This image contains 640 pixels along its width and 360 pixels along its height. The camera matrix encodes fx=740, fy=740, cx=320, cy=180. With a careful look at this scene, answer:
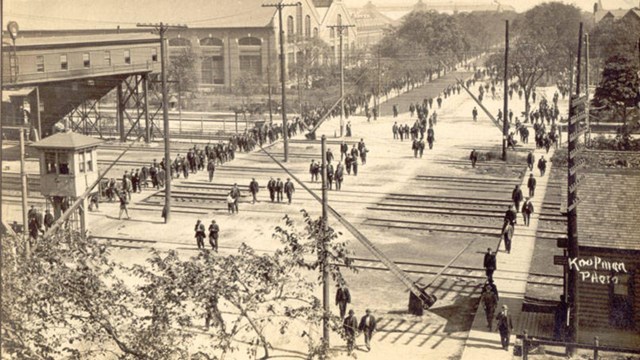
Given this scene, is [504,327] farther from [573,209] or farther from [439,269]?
[439,269]

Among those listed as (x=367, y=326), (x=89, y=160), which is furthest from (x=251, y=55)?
(x=367, y=326)

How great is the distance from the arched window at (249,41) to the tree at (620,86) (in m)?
Answer: 41.8

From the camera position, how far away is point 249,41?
8262 cm

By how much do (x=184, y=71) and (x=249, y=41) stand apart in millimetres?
9269

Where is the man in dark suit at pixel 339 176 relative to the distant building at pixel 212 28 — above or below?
below

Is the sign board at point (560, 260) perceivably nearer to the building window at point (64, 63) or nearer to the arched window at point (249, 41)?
the building window at point (64, 63)

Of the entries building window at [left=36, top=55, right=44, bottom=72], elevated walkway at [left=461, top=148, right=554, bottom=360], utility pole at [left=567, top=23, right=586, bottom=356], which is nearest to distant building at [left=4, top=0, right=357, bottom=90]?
building window at [left=36, top=55, right=44, bottom=72]

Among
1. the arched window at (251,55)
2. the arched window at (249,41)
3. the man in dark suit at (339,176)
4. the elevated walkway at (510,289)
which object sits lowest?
the elevated walkway at (510,289)

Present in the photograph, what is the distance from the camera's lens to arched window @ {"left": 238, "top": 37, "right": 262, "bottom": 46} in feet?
270

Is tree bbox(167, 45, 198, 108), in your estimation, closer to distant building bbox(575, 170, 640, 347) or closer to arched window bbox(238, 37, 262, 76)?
arched window bbox(238, 37, 262, 76)

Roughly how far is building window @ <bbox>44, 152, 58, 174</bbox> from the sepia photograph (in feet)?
0.17

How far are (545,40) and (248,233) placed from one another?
198ft

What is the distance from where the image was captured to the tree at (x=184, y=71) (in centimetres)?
7550

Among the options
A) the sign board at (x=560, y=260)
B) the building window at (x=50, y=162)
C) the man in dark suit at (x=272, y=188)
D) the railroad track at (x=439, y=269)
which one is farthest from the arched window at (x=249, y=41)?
the sign board at (x=560, y=260)
